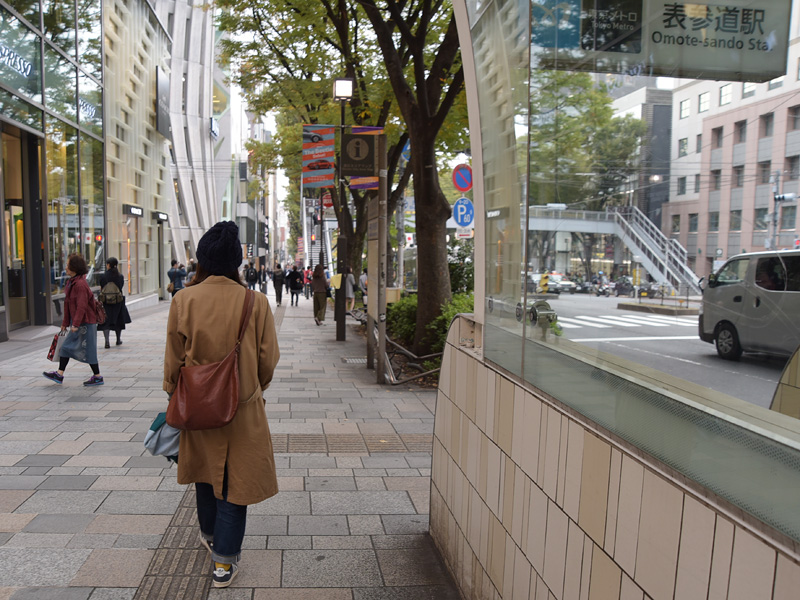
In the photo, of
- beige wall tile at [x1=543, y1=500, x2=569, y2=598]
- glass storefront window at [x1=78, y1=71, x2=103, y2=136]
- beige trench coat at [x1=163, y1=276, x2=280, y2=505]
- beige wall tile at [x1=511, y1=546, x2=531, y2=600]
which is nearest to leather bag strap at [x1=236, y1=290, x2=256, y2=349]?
beige trench coat at [x1=163, y1=276, x2=280, y2=505]

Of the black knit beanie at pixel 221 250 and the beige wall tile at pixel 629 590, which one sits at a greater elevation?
the black knit beanie at pixel 221 250

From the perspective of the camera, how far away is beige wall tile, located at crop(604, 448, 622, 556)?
1.83 meters

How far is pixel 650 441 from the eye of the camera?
1729 millimetres

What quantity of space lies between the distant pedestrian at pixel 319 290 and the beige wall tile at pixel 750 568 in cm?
1750

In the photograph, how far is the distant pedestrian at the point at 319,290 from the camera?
18.8 meters

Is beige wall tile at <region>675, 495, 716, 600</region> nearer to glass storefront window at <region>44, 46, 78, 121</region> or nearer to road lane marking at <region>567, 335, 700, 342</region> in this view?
road lane marking at <region>567, 335, 700, 342</region>

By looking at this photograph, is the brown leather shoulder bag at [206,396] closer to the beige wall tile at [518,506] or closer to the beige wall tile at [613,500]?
the beige wall tile at [518,506]

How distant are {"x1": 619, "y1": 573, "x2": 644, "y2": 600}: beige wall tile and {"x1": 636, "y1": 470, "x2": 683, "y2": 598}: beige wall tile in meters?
0.03

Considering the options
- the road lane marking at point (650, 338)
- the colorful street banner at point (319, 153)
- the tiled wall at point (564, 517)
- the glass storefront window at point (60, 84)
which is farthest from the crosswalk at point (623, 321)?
the glass storefront window at point (60, 84)

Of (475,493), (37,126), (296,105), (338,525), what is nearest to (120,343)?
(37,126)

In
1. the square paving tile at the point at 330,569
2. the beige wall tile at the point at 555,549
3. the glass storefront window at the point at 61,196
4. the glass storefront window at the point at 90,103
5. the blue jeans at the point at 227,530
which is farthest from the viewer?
the glass storefront window at the point at 90,103

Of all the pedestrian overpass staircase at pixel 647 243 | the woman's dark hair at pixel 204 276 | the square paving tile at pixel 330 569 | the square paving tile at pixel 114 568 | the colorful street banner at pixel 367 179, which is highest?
the colorful street banner at pixel 367 179

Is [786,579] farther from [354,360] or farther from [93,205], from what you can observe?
[93,205]

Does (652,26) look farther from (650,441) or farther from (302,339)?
(302,339)
